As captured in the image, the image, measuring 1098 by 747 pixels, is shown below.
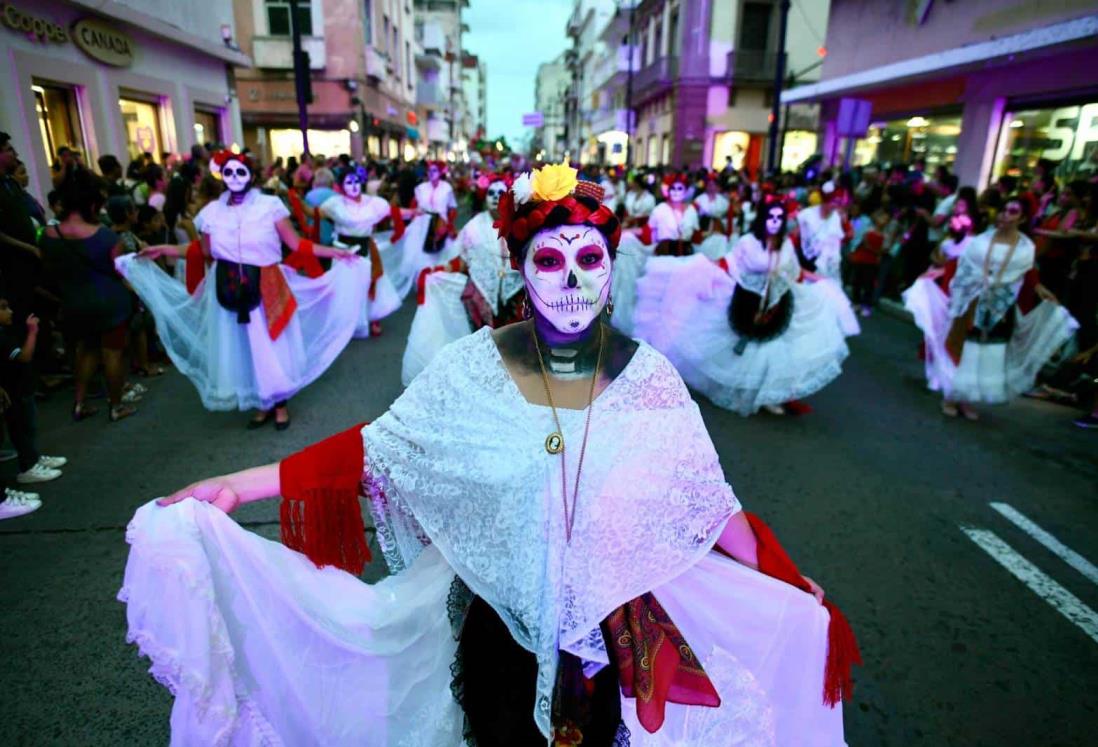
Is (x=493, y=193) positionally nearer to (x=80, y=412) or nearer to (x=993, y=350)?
(x=80, y=412)

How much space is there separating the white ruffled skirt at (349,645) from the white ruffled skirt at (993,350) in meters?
4.94

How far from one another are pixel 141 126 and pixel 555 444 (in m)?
14.8

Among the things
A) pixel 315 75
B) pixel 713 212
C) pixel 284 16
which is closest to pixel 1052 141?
pixel 713 212

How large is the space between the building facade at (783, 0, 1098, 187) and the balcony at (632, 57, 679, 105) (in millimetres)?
15167

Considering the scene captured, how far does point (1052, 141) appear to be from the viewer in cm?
1088

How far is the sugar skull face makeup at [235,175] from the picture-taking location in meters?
4.76

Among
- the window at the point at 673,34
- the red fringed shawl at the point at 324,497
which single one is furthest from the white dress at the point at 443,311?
the window at the point at 673,34

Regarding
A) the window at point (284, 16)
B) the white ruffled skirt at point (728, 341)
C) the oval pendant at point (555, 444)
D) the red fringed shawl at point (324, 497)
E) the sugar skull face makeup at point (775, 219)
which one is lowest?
the white ruffled skirt at point (728, 341)

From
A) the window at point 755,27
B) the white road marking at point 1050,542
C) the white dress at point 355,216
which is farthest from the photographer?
the window at point 755,27

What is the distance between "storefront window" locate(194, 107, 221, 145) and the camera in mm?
15484

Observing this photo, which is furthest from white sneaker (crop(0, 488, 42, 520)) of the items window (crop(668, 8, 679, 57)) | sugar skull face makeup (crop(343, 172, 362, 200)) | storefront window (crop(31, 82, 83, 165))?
Result: window (crop(668, 8, 679, 57))

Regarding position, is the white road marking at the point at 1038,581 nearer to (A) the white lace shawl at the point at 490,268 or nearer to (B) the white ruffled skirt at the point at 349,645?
(B) the white ruffled skirt at the point at 349,645

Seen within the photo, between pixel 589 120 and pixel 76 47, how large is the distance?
61.1 metres

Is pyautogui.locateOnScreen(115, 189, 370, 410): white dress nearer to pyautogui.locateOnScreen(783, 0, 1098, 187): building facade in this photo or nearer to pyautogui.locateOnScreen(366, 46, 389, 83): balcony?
pyautogui.locateOnScreen(783, 0, 1098, 187): building facade
